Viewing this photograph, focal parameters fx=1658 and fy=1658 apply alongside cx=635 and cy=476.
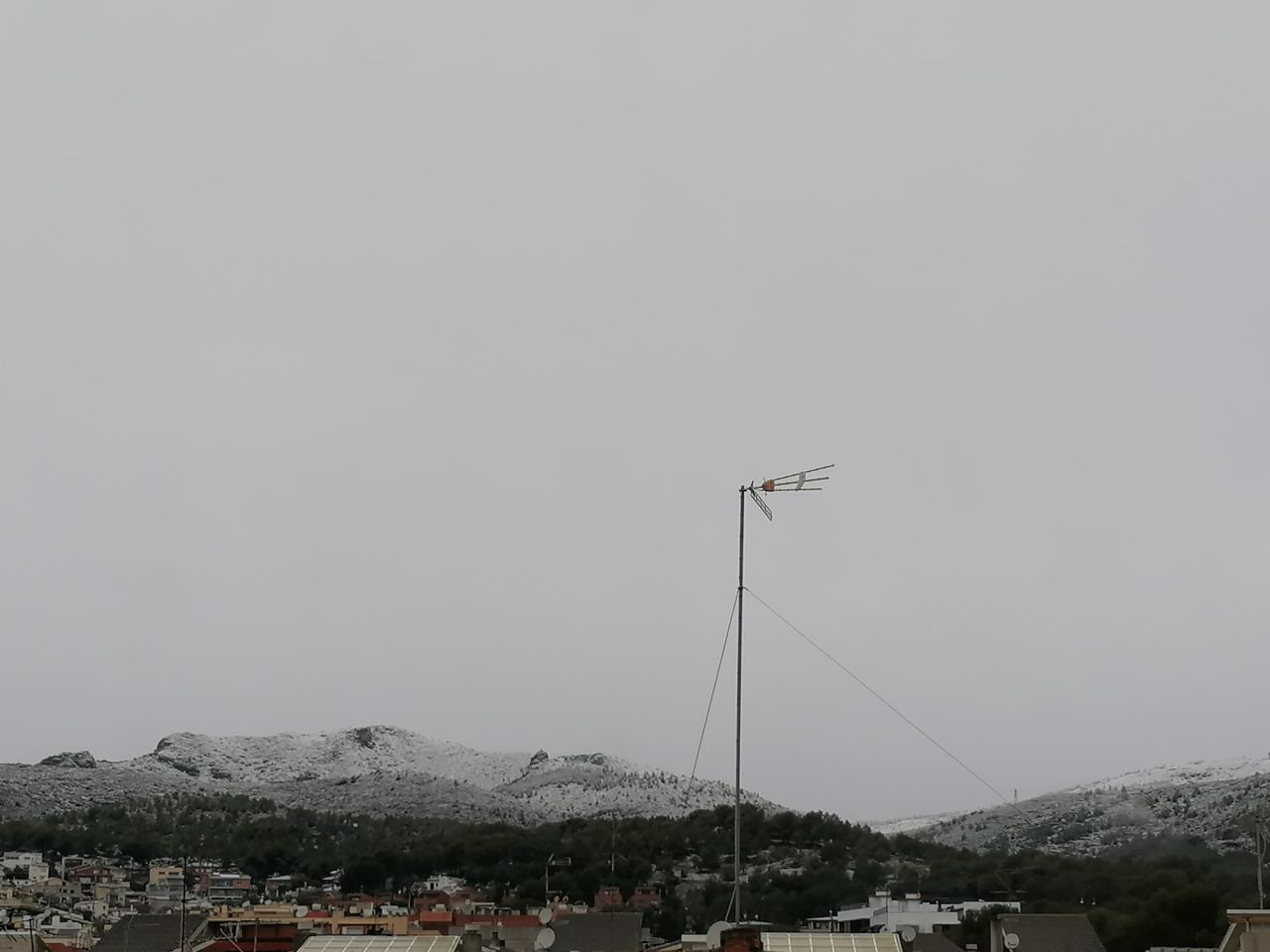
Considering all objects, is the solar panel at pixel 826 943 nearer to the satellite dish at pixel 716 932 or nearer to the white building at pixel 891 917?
the satellite dish at pixel 716 932

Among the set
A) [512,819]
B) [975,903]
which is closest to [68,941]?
[975,903]

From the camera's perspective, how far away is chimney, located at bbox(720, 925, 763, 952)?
17688 millimetres

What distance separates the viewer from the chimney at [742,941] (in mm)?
17688

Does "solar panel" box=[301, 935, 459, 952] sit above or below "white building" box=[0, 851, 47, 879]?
below

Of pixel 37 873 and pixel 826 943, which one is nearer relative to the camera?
pixel 826 943

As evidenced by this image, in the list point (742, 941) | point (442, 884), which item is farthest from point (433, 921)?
point (742, 941)

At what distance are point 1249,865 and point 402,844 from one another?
8535 centimetres

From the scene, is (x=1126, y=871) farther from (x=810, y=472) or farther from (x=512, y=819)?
(x=512, y=819)

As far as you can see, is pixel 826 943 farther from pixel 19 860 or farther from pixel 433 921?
pixel 19 860

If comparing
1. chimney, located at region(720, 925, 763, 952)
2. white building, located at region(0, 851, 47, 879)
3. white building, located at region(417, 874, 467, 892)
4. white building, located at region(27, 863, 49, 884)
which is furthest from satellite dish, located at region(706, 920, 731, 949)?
white building, located at region(0, 851, 47, 879)

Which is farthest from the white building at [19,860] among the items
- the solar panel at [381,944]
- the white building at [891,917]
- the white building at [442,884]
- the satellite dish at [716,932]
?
Result: the satellite dish at [716,932]

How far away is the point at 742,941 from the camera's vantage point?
17.8 m

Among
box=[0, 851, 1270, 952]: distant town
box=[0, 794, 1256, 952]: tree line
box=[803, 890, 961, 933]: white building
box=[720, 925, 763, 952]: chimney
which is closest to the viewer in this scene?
box=[720, 925, 763, 952]: chimney

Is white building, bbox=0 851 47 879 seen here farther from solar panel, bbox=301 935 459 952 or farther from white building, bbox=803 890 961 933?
solar panel, bbox=301 935 459 952
